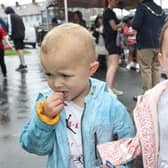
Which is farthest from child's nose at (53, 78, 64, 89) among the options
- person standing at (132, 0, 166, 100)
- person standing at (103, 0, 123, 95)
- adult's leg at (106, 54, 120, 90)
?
person standing at (103, 0, 123, 95)

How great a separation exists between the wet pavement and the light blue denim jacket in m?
2.34

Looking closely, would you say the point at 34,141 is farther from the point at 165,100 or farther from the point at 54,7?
the point at 54,7

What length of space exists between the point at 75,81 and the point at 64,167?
0.37m

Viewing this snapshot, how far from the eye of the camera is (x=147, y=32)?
21.4ft

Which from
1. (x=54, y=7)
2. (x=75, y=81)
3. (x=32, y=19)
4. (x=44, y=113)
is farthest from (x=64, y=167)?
(x=32, y=19)

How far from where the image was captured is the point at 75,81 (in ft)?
5.91

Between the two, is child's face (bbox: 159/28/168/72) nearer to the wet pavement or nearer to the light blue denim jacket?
the light blue denim jacket

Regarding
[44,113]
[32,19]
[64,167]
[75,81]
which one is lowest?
[32,19]

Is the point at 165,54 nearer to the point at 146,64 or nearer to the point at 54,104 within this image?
the point at 54,104

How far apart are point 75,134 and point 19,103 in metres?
5.72

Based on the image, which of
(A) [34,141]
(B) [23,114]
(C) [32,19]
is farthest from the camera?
(C) [32,19]

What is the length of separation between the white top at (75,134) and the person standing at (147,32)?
183 inches

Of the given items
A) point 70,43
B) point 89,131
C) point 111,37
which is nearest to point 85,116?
point 89,131

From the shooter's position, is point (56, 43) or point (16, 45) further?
point (16, 45)
